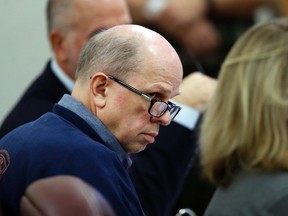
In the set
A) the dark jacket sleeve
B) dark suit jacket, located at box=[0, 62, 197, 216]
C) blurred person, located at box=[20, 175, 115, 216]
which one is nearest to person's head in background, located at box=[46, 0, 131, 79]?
dark suit jacket, located at box=[0, 62, 197, 216]

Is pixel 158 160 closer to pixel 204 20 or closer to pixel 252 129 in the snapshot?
pixel 252 129

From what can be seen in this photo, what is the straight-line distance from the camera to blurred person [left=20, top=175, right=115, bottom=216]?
89cm

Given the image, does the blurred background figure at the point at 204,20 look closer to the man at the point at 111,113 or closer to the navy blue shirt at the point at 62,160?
the man at the point at 111,113

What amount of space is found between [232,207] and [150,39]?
1.81 feet

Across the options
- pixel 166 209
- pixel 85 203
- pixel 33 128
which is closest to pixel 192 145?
pixel 166 209

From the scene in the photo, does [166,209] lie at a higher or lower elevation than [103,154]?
lower

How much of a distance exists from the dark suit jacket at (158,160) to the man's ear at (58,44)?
0.23m

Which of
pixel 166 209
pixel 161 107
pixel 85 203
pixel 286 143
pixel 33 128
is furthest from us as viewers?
pixel 166 209

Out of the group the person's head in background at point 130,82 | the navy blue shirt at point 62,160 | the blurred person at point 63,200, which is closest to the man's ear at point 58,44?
the person's head in background at point 130,82

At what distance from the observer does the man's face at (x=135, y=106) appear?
1582 millimetres

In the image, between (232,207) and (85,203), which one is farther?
(232,207)

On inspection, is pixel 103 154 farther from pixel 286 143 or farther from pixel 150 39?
pixel 286 143

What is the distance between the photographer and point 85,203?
894 mm

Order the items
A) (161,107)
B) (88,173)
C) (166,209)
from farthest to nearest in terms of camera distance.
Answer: (166,209)
(161,107)
(88,173)
